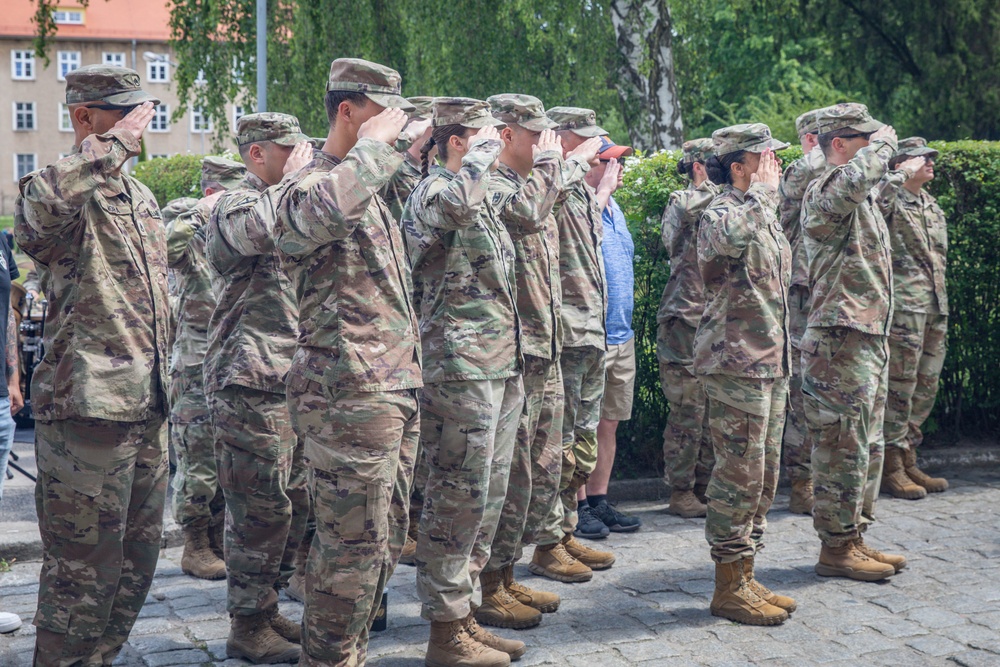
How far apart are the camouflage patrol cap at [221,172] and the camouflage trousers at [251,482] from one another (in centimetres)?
174

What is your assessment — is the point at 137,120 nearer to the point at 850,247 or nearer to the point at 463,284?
the point at 463,284

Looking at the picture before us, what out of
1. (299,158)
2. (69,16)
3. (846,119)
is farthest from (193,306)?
(69,16)

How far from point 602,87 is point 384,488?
1414cm

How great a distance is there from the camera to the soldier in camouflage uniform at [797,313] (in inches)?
298

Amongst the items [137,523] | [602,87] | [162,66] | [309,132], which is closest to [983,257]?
[137,523]

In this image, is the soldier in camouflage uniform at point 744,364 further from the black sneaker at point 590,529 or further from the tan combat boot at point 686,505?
the tan combat boot at point 686,505

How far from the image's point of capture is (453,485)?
187 inches

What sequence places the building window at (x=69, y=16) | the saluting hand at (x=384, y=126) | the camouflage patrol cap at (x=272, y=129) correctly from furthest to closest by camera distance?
the building window at (x=69, y=16)
the camouflage patrol cap at (x=272, y=129)
the saluting hand at (x=384, y=126)

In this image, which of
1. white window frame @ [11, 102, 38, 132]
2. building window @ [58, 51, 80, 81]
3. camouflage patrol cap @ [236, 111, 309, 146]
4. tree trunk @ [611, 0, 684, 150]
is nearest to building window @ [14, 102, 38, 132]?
white window frame @ [11, 102, 38, 132]

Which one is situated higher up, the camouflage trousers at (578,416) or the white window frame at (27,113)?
the white window frame at (27,113)

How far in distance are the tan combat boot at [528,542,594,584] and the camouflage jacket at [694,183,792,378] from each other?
1.27 metres

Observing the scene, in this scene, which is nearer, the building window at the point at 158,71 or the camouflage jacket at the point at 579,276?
the camouflage jacket at the point at 579,276

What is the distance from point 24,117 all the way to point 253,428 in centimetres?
6471

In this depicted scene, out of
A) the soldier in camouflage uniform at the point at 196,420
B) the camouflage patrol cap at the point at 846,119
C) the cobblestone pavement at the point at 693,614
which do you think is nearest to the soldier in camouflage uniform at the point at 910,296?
the cobblestone pavement at the point at 693,614
